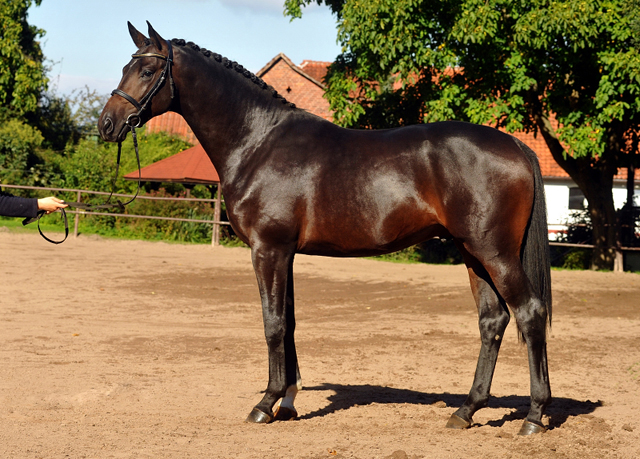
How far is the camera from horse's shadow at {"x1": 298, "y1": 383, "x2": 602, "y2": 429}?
4.64 metres

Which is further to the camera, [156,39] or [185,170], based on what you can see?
[185,170]

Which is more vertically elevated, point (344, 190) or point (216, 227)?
point (344, 190)

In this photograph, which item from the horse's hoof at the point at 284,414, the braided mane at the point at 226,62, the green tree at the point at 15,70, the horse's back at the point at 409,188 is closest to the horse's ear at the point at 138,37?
the braided mane at the point at 226,62

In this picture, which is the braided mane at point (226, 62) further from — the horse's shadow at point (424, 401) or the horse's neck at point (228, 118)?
the horse's shadow at point (424, 401)

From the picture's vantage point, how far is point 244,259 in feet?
51.2

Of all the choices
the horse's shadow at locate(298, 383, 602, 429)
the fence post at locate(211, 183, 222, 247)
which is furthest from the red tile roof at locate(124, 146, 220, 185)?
the horse's shadow at locate(298, 383, 602, 429)

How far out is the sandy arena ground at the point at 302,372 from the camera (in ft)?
12.7

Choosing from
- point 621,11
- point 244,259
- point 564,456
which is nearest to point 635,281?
point 621,11

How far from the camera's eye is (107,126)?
14.1 feet

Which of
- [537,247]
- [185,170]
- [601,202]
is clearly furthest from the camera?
[185,170]

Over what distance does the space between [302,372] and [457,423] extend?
6.17 ft

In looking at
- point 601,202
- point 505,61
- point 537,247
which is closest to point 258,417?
point 537,247

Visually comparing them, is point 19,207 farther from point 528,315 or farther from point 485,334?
point 528,315

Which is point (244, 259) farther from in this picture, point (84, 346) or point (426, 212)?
point (426, 212)
